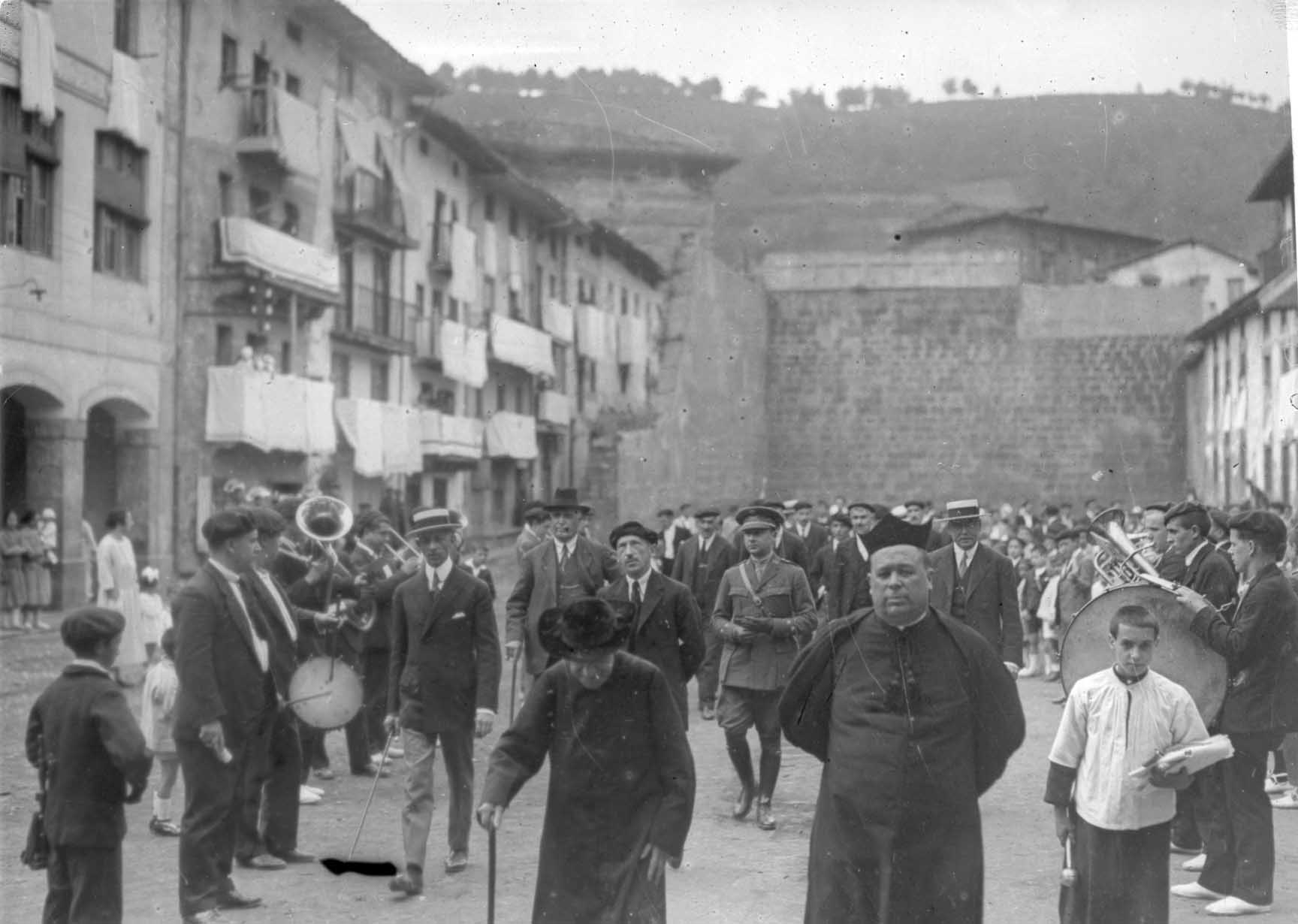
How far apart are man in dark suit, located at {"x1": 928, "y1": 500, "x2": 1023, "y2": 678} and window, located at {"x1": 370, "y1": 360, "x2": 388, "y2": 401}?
930 inches

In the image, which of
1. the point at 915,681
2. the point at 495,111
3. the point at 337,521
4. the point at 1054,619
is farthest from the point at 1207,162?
the point at 915,681

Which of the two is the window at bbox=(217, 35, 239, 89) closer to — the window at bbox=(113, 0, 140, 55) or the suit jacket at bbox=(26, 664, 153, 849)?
the window at bbox=(113, 0, 140, 55)

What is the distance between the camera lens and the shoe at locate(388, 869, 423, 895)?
6777mm

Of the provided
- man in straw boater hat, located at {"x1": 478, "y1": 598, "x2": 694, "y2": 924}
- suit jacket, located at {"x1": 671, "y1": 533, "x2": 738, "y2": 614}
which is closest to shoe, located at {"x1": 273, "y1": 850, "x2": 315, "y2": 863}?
man in straw boater hat, located at {"x1": 478, "y1": 598, "x2": 694, "y2": 924}

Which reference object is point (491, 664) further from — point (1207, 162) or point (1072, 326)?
point (1207, 162)

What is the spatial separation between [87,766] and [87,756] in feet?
0.11

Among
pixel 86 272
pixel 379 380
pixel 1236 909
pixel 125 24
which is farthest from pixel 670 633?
pixel 379 380

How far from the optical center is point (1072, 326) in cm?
4294

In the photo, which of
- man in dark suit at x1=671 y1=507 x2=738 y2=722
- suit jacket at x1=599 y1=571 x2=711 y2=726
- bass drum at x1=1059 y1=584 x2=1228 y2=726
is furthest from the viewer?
man in dark suit at x1=671 y1=507 x2=738 y2=722

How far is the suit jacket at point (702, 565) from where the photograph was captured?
12898 millimetres

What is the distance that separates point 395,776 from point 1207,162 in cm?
5853

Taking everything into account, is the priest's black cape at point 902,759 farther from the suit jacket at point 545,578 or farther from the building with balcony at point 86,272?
the building with balcony at point 86,272

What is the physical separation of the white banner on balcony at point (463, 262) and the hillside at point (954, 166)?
1798 cm

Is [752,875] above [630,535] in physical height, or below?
below
